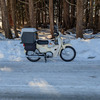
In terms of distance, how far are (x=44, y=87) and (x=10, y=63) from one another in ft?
8.87

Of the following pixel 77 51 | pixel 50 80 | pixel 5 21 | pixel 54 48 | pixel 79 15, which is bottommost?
pixel 50 80

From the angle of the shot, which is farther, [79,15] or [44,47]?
[79,15]

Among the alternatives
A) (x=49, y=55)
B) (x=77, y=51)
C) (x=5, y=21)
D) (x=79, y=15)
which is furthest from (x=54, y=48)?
(x=5, y=21)

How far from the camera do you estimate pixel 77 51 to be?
7391 mm

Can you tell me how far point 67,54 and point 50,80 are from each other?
Answer: 2.17 m

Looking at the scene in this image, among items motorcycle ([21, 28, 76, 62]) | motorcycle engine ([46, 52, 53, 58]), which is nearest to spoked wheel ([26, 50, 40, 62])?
motorcycle ([21, 28, 76, 62])

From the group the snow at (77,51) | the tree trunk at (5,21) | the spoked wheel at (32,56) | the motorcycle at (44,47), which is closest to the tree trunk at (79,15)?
the snow at (77,51)

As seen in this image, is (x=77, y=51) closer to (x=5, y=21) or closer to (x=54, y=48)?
(x=54, y=48)

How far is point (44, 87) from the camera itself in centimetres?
390

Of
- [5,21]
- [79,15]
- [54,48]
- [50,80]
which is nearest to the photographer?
[50,80]

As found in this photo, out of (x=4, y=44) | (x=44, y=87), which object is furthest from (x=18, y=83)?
(x=4, y=44)

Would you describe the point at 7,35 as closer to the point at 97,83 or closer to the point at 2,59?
the point at 2,59

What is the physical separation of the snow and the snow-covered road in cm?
75

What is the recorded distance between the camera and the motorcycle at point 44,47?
19.3ft
